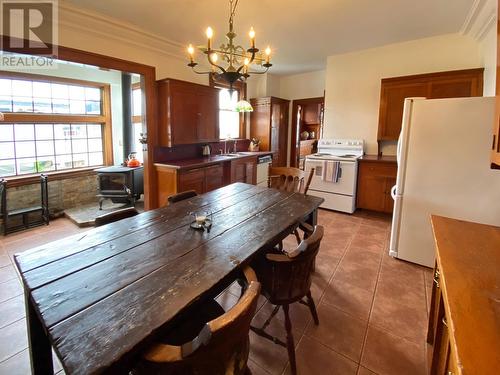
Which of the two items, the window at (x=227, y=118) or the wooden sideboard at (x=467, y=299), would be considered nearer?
the wooden sideboard at (x=467, y=299)

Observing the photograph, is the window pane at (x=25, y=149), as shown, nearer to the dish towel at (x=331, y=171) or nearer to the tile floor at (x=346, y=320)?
the tile floor at (x=346, y=320)

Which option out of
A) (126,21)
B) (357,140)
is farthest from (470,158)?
(126,21)

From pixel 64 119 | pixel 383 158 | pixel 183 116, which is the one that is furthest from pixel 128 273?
pixel 64 119

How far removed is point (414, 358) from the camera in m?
1.61

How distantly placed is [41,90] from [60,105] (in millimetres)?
328

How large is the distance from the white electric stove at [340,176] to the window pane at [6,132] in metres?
4.66

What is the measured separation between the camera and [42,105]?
14.1ft

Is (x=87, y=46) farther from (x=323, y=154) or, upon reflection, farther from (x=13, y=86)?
(x=323, y=154)

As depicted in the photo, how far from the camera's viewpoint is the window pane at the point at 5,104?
3.83 meters

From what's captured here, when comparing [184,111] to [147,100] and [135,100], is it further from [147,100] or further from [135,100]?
[135,100]

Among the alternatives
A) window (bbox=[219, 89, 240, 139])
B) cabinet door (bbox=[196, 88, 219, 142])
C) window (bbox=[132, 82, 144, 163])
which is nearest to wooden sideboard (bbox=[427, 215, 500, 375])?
cabinet door (bbox=[196, 88, 219, 142])

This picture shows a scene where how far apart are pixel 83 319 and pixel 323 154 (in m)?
4.49

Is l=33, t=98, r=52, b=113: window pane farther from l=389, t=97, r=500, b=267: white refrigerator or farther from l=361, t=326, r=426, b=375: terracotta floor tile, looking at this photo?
l=361, t=326, r=426, b=375: terracotta floor tile

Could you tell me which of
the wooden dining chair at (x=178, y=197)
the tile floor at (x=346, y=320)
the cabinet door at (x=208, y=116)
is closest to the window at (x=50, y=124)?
the tile floor at (x=346, y=320)
